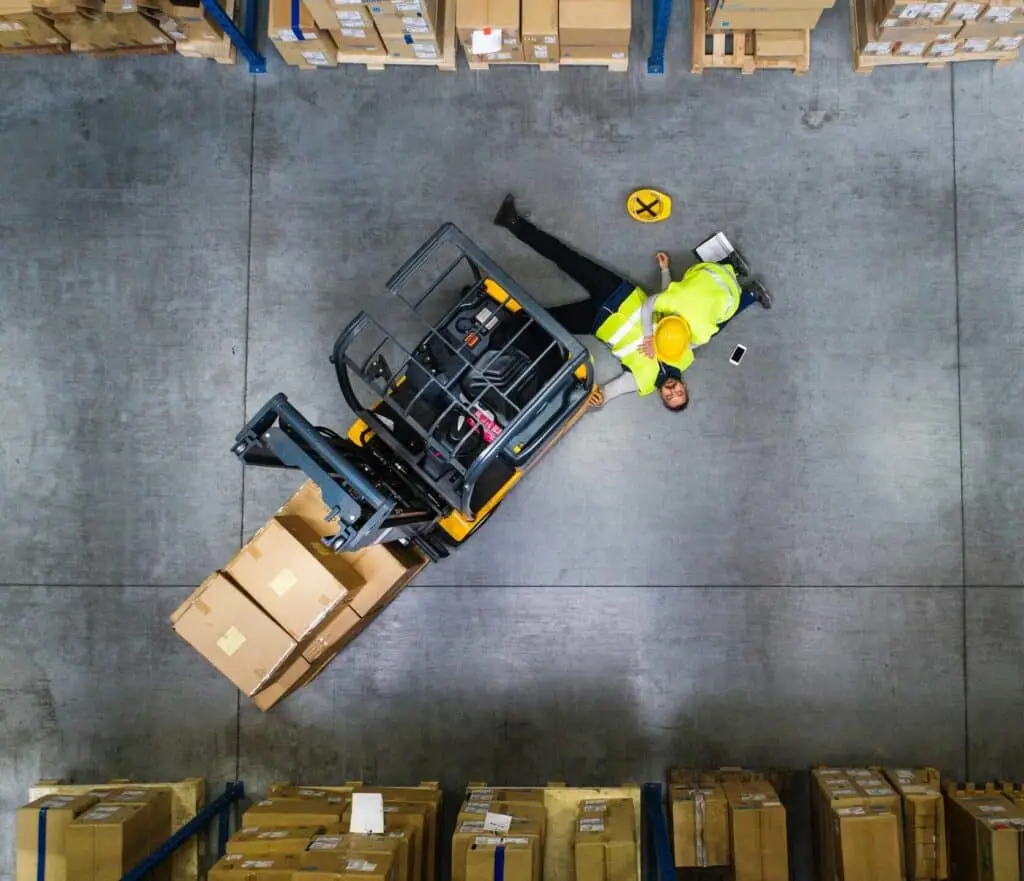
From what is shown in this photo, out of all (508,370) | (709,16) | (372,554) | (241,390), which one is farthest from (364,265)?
(709,16)

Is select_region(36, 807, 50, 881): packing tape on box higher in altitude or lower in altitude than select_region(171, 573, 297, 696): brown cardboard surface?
lower

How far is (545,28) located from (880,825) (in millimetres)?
4828

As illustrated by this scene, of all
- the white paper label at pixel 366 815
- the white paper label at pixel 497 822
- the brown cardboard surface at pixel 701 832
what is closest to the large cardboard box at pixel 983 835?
the brown cardboard surface at pixel 701 832

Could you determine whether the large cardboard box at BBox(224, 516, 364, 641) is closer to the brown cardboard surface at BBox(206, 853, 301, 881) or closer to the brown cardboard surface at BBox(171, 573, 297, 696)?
the brown cardboard surface at BBox(171, 573, 297, 696)

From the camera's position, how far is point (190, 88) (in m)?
5.70

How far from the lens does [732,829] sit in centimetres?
460

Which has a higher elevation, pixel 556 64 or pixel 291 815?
pixel 556 64

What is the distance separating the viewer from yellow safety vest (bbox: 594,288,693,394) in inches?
A: 193

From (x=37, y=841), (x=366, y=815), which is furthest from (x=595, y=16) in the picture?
(x=37, y=841)

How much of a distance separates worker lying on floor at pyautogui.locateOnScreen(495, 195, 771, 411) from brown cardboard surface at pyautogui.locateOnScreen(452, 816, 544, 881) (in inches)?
99.9

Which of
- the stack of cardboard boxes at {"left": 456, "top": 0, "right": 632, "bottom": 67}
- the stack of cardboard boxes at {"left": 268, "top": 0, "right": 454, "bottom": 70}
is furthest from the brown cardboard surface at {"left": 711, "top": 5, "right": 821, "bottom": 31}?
the stack of cardboard boxes at {"left": 268, "top": 0, "right": 454, "bottom": 70}

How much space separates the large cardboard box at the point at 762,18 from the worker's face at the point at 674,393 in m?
2.21

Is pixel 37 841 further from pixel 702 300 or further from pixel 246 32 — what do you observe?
pixel 246 32

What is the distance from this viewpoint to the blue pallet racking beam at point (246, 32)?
5.21m
